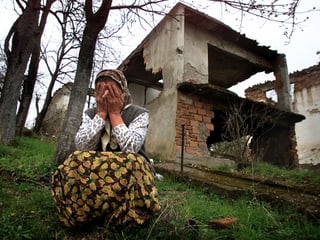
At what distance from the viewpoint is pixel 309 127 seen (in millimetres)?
13523

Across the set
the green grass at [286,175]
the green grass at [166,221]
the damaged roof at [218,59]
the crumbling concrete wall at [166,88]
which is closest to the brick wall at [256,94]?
the damaged roof at [218,59]

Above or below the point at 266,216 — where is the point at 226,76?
above

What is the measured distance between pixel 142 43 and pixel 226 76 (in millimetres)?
3518

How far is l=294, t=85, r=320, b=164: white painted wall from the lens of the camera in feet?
42.5

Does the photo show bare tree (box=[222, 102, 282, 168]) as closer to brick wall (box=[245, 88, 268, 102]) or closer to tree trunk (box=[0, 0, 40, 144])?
tree trunk (box=[0, 0, 40, 144])

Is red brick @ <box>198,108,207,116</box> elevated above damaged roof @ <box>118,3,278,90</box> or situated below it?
below

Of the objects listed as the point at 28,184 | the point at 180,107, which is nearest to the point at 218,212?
the point at 28,184

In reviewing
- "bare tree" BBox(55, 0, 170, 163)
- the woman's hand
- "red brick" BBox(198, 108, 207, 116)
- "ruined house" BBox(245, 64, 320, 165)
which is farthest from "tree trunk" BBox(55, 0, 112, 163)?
"ruined house" BBox(245, 64, 320, 165)

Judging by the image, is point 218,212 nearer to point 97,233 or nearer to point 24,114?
point 97,233

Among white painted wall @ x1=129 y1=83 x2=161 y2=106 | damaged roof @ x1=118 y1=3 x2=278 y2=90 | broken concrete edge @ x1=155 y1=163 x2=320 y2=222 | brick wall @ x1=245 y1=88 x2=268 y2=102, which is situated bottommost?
broken concrete edge @ x1=155 y1=163 x2=320 y2=222

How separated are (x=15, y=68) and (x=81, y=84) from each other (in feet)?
7.88

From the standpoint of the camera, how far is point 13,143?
18.3ft

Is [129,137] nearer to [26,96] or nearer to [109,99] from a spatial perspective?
[109,99]

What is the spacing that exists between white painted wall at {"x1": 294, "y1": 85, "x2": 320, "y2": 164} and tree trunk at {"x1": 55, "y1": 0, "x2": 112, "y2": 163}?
12350 millimetres
